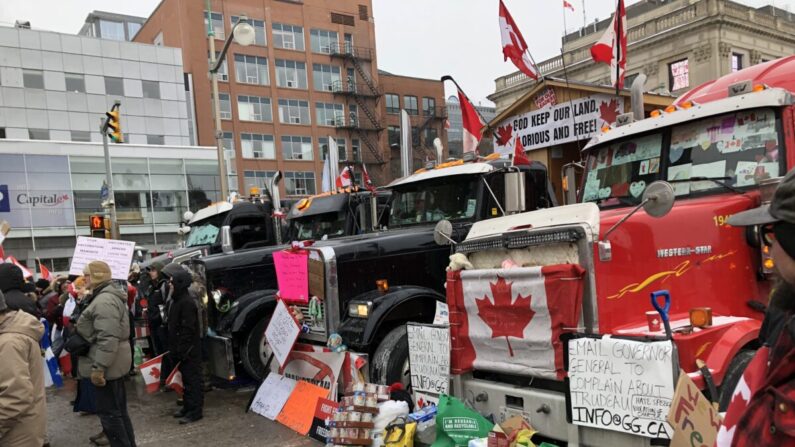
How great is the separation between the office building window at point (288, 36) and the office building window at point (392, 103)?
10236mm

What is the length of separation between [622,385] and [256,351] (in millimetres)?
5389

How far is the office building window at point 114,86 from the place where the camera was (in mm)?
38594

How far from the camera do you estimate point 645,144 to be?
4.73 metres

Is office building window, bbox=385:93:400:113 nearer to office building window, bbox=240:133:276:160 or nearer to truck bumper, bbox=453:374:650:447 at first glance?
office building window, bbox=240:133:276:160

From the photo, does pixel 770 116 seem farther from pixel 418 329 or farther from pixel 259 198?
pixel 259 198

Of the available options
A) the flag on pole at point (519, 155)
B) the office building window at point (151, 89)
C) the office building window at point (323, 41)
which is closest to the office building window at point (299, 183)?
the office building window at point (323, 41)

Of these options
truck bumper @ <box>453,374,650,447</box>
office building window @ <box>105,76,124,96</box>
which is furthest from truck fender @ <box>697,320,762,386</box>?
office building window @ <box>105,76,124,96</box>

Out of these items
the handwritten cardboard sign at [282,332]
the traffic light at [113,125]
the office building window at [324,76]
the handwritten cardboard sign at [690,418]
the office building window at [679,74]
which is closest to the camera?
the handwritten cardboard sign at [690,418]

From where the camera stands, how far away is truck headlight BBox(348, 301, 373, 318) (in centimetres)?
589

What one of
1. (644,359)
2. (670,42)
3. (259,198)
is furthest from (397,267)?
(670,42)

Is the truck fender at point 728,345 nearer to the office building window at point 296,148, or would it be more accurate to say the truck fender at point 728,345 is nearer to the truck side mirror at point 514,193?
the truck side mirror at point 514,193

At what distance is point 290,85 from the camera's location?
50812mm

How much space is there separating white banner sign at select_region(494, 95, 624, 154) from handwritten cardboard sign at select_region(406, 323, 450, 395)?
413 cm

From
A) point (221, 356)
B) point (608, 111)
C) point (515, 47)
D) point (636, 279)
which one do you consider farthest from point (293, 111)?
point (636, 279)
